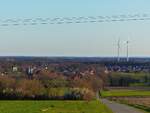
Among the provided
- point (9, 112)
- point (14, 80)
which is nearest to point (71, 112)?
point (9, 112)

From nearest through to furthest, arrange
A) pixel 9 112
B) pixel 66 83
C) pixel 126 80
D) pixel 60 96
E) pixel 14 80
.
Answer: pixel 9 112
pixel 60 96
pixel 14 80
pixel 66 83
pixel 126 80

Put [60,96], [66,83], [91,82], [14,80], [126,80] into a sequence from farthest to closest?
[126,80], [91,82], [66,83], [14,80], [60,96]

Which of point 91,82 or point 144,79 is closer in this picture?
point 91,82

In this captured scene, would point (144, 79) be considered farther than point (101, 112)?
Yes

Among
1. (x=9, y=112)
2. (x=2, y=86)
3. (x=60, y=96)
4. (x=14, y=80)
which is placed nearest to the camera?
(x=9, y=112)

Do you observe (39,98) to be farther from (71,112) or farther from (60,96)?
(71,112)

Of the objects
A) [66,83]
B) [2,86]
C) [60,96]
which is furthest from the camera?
[66,83]

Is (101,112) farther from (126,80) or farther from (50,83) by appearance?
(126,80)

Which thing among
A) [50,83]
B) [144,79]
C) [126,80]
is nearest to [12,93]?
[50,83]

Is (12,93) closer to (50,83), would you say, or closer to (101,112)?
(50,83)
